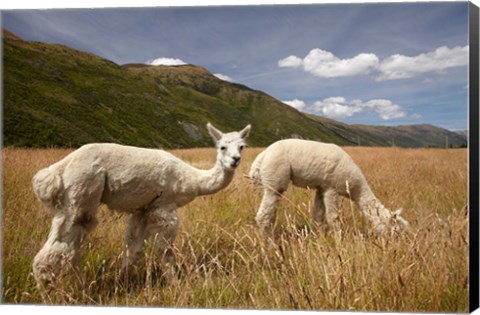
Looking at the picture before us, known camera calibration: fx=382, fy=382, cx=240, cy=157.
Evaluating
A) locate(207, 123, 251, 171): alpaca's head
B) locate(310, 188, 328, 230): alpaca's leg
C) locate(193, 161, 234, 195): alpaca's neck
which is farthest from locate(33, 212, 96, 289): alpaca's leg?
A: locate(310, 188, 328, 230): alpaca's leg

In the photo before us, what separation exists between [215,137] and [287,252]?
1418 mm

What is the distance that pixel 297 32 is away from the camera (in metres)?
4.00

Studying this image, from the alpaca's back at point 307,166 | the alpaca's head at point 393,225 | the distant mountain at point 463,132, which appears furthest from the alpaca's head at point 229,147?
the distant mountain at point 463,132

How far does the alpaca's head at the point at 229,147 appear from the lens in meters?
3.38

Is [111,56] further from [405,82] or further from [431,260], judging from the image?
[431,260]

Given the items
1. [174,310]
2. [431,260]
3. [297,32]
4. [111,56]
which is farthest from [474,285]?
[111,56]

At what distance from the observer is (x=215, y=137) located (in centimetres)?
360

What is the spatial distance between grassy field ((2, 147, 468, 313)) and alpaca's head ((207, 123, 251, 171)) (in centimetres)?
61

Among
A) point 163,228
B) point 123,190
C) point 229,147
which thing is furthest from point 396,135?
point 123,190

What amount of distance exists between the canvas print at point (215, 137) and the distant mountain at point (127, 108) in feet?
0.07

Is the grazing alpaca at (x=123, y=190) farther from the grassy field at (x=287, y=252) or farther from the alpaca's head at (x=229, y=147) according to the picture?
the grassy field at (x=287, y=252)

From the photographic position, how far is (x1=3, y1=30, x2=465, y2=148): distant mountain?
4227mm

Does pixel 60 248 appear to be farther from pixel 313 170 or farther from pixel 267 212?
pixel 313 170

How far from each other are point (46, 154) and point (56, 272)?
1693mm
